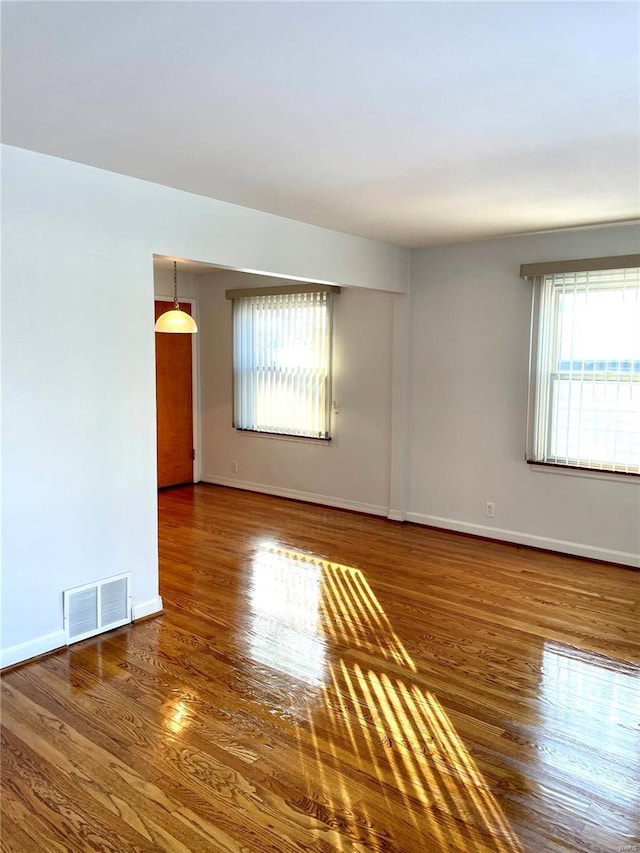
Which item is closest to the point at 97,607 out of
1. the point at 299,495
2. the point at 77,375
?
the point at 77,375

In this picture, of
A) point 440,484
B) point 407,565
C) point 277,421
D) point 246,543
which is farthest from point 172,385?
point 407,565

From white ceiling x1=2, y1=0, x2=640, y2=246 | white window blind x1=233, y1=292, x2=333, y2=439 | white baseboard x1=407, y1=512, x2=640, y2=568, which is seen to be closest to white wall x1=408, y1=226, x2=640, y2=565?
white baseboard x1=407, y1=512, x2=640, y2=568

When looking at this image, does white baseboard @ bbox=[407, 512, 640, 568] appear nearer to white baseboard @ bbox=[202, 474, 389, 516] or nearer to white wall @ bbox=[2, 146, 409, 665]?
white baseboard @ bbox=[202, 474, 389, 516]

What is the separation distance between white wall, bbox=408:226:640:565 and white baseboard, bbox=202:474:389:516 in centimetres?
45

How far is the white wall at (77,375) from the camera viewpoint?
306 cm

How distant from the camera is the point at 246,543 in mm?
5273

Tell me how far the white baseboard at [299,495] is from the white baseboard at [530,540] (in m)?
0.44

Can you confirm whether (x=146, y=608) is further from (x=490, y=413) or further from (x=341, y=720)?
(x=490, y=413)

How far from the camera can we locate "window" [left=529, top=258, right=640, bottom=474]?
459 centimetres

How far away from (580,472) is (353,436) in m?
2.19

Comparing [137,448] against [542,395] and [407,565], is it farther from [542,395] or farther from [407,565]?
[542,395]

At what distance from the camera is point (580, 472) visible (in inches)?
192

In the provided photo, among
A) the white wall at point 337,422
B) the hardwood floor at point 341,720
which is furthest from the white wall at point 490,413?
the hardwood floor at point 341,720

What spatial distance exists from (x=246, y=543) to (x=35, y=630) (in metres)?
2.20
